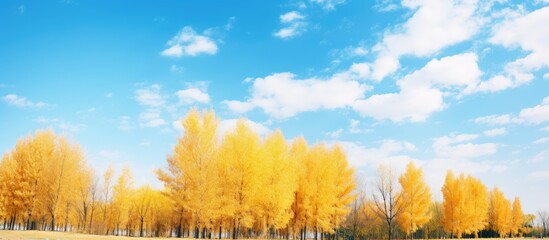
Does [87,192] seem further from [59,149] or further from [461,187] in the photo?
[461,187]

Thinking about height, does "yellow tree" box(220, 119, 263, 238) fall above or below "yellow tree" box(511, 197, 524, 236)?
above

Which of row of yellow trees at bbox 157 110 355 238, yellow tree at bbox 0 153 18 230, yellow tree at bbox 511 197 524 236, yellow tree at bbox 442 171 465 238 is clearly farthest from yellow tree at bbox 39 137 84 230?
yellow tree at bbox 511 197 524 236

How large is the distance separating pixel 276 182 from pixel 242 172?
10.8 ft

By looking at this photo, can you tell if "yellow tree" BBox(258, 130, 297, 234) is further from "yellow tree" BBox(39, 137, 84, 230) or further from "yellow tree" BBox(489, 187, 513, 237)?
"yellow tree" BBox(489, 187, 513, 237)

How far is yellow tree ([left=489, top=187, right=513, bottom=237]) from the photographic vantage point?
74.4 meters

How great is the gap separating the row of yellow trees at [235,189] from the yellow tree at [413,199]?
110mm

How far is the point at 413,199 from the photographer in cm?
4588

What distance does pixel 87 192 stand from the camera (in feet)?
153

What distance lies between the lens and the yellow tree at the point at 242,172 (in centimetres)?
3291

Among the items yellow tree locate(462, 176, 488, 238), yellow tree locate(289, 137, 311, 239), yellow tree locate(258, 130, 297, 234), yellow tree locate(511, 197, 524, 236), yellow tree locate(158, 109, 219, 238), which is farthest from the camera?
yellow tree locate(511, 197, 524, 236)

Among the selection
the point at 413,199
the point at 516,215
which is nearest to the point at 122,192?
the point at 413,199

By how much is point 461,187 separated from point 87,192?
4961 centimetres

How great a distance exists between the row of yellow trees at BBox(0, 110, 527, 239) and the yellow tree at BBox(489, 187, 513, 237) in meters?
17.1

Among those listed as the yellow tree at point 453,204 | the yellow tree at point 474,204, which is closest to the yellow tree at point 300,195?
the yellow tree at point 453,204
